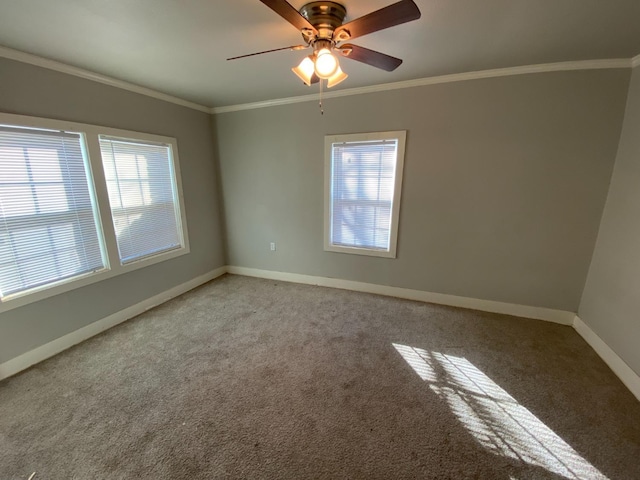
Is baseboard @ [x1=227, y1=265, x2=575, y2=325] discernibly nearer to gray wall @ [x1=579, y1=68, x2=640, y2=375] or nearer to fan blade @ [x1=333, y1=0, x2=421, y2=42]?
gray wall @ [x1=579, y1=68, x2=640, y2=375]

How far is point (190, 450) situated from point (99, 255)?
208 centimetres

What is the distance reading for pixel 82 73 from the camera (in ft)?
7.36

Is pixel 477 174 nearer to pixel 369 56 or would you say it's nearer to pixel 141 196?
pixel 369 56

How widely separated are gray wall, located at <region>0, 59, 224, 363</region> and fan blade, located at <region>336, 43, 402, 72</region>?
7.69 ft

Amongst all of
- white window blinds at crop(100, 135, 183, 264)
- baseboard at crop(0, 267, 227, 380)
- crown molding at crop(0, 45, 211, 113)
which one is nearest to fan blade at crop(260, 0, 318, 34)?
crown molding at crop(0, 45, 211, 113)

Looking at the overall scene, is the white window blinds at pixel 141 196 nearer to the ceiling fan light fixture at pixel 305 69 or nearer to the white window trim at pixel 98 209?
the white window trim at pixel 98 209

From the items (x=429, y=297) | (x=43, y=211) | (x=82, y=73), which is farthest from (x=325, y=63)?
(x=429, y=297)

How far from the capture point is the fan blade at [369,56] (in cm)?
153

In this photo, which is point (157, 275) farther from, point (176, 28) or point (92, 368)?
point (176, 28)

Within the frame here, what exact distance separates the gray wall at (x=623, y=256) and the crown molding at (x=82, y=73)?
4.41 meters

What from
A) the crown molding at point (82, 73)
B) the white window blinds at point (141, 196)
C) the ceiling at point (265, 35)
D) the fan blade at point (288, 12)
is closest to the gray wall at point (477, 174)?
the ceiling at point (265, 35)

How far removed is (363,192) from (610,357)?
102 inches

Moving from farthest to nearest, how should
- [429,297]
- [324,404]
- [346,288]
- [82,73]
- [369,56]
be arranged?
1. [346,288]
2. [429,297]
3. [82,73]
4. [324,404]
5. [369,56]

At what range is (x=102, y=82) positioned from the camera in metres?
2.41
